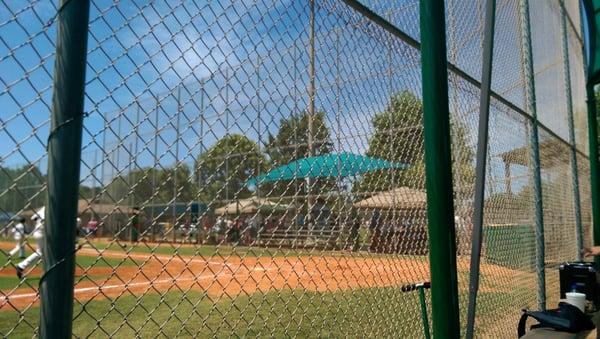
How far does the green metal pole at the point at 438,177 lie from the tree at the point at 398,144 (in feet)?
3.04

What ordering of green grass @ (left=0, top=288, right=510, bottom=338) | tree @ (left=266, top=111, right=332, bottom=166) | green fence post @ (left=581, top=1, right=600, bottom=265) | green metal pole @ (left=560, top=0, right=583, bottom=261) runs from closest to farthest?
Answer: 1. tree @ (left=266, top=111, right=332, bottom=166)
2. green grass @ (left=0, top=288, right=510, bottom=338)
3. green metal pole @ (left=560, top=0, right=583, bottom=261)
4. green fence post @ (left=581, top=1, right=600, bottom=265)

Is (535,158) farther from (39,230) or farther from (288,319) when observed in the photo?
(39,230)

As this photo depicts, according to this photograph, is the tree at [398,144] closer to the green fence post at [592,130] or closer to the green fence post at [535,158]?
the green fence post at [535,158]

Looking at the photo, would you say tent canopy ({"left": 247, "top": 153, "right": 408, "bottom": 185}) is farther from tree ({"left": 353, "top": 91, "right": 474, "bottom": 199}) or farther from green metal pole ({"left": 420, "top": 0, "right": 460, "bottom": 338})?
green metal pole ({"left": 420, "top": 0, "right": 460, "bottom": 338})

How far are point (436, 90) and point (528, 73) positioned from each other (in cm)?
318

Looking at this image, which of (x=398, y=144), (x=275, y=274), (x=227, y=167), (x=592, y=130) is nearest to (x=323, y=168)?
(x=227, y=167)

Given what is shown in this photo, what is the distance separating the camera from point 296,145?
2.49m

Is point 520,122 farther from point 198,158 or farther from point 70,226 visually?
point 70,226

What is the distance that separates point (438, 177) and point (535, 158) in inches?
120

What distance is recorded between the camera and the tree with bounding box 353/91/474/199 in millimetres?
3172

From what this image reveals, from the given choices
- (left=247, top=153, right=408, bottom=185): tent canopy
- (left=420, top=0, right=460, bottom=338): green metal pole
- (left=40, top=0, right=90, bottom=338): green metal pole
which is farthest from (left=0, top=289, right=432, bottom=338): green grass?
(left=40, top=0, right=90, bottom=338): green metal pole

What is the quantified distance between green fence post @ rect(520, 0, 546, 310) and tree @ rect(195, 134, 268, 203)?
11.0 ft

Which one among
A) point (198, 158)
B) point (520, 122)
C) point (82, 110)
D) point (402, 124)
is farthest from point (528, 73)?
point (82, 110)

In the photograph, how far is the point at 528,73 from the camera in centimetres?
468
